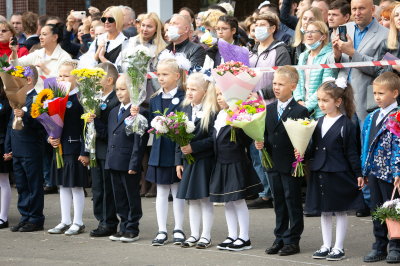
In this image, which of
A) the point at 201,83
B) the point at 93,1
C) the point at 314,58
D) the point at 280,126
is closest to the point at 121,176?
the point at 201,83

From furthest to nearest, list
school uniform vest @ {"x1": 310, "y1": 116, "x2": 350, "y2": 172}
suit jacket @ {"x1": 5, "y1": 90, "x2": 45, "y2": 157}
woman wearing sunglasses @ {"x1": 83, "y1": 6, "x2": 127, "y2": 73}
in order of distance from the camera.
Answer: woman wearing sunglasses @ {"x1": 83, "y1": 6, "x2": 127, "y2": 73}, suit jacket @ {"x1": 5, "y1": 90, "x2": 45, "y2": 157}, school uniform vest @ {"x1": 310, "y1": 116, "x2": 350, "y2": 172}

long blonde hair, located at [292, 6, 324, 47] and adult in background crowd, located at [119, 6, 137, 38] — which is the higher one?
adult in background crowd, located at [119, 6, 137, 38]

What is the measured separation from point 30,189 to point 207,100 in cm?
265

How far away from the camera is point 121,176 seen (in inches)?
259

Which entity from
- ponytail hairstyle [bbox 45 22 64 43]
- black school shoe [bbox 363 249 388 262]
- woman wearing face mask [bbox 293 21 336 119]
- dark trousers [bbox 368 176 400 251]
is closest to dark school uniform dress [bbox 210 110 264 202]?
dark trousers [bbox 368 176 400 251]

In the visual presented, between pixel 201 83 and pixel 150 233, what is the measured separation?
1912 millimetres

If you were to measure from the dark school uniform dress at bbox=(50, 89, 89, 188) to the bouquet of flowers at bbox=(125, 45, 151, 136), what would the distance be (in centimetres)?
86

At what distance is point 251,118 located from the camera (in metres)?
5.58

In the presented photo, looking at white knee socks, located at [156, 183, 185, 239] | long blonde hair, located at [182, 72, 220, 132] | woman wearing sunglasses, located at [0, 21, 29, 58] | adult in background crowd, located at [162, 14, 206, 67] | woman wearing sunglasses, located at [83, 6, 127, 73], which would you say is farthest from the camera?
woman wearing sunglasses, located at [0, 21, 29, 58]

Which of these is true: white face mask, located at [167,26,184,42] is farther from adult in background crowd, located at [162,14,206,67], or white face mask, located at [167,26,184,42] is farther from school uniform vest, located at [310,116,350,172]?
school uniform vest, located at [310,116,350,172]

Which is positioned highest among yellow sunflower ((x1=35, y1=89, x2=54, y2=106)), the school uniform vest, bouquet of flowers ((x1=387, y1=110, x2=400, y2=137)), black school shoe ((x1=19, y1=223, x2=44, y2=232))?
yellow sunflower ((x1=35, y1=89, x2=54, y2=106))

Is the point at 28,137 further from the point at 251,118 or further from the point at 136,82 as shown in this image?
the point at 251,118

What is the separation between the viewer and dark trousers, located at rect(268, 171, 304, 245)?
227 inches

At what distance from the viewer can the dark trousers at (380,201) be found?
17.7 ft
